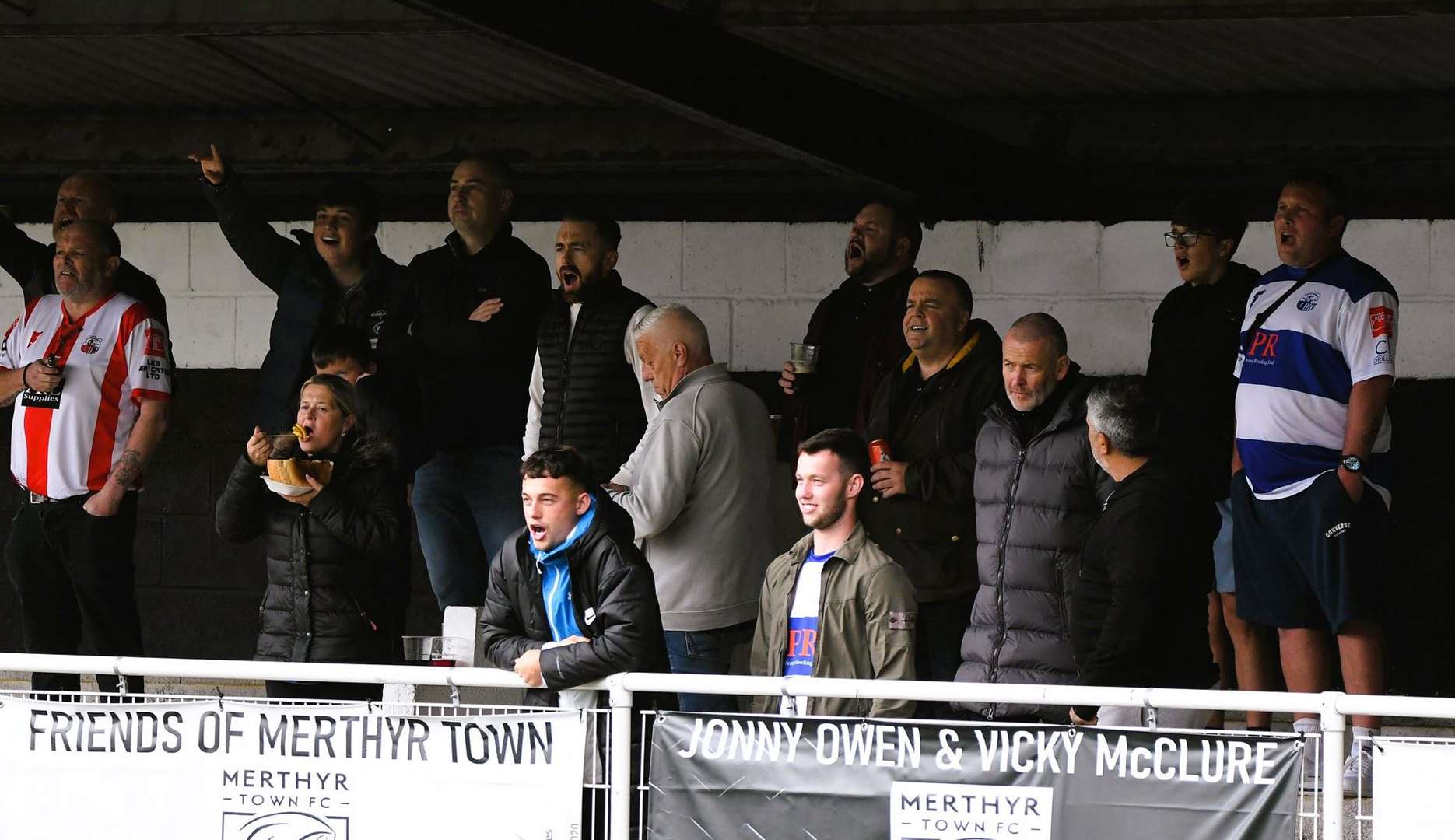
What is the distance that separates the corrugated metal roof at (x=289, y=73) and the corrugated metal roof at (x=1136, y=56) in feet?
2.92

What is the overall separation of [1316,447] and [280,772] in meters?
2.73

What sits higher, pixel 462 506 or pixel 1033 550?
pixel 462 506

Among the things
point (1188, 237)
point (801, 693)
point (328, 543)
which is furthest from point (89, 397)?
point (1188, 237)

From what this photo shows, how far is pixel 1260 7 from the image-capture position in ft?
16.1

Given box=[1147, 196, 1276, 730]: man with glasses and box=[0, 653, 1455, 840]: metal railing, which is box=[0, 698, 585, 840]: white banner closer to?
box=[0, 653, 1455, 840]: metal railing

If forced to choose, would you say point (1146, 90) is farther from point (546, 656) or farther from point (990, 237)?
point (546, 656)

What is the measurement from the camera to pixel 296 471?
4617mm

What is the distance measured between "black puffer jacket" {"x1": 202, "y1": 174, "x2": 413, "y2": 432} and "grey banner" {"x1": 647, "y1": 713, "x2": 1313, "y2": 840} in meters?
2.65

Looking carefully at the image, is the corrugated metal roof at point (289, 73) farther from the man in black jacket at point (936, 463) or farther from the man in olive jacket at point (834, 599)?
the man in olive jacket at point (834, 599)

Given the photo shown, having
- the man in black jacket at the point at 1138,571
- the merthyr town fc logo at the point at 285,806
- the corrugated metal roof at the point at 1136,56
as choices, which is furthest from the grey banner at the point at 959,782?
the corrugated metal roof at the point at 1136,56

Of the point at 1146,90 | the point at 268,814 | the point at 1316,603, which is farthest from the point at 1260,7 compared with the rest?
the point at 268,814

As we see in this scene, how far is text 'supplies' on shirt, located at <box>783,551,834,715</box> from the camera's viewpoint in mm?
4391

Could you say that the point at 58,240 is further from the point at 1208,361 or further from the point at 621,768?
the point at 1208,361

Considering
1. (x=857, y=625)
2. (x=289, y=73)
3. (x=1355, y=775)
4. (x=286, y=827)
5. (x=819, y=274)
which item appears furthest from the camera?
(x=819, y=274)
